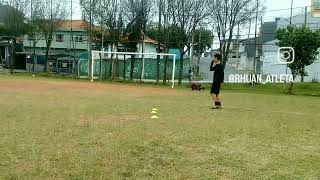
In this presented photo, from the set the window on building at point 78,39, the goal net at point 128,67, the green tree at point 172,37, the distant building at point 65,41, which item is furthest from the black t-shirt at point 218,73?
the window on building at point 78,39

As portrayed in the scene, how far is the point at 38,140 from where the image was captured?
24.8ft

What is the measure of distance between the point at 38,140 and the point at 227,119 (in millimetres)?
5287

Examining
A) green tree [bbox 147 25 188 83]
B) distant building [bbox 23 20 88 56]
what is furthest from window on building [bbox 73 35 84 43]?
green tree [bbox 147 25 188 83]

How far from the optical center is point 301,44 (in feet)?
90.8

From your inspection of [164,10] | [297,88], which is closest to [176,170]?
[297,88]

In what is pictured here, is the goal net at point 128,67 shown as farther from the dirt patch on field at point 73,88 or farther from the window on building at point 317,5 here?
the window on building at point 317,5

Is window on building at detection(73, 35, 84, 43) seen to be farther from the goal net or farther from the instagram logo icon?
the instagram logo icon

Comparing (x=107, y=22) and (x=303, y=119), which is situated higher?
(x=107, y=22)

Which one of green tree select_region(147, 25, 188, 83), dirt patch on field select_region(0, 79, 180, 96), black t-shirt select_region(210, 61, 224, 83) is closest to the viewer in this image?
black t-shirt select_region(210, 61, 224, 83)

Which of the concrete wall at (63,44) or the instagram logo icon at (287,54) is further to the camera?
the concrete wall at (63,44)

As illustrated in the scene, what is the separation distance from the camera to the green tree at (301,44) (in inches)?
1084

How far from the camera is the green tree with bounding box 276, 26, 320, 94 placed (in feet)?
90.3

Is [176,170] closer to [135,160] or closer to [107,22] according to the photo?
[135,160]

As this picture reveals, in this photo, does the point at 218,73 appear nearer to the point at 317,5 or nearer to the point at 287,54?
the point at 287,54
